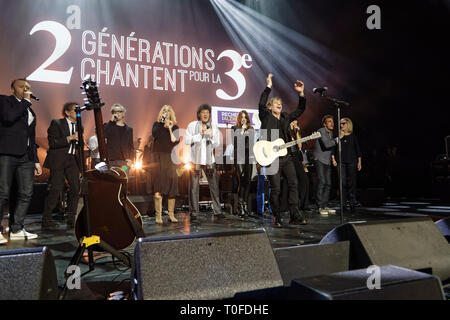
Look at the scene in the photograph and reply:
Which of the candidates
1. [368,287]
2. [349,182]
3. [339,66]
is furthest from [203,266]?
[339,66]

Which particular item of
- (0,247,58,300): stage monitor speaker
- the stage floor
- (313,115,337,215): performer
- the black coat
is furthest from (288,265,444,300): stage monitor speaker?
(313,115,337,215): performer

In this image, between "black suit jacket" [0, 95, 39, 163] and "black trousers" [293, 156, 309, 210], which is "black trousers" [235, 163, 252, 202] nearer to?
"black trousers" [293, 156, 309, 210]

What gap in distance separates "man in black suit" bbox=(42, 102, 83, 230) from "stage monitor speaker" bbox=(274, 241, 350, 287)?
12.4 ft

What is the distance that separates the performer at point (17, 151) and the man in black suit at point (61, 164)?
2.06 ft

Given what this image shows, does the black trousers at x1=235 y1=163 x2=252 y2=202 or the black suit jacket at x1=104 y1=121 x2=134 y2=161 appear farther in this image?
the black trousers at x1=235 y1=163 x2=252 y2=202

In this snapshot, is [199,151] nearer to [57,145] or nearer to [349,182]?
[57,145]

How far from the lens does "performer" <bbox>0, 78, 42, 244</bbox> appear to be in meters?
3.46

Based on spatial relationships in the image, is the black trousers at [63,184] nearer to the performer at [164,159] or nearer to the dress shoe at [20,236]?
the dress shoe at [20,236]

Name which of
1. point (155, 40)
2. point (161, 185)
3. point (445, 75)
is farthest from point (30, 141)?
point (445, 75)

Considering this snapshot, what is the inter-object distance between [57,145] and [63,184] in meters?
0.58

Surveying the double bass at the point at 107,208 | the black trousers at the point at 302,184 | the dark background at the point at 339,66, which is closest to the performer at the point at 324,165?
the black trousers at the point at 302,184

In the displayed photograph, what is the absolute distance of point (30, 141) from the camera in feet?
12.4

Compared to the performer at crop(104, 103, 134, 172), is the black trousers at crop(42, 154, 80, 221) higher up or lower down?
lower down
